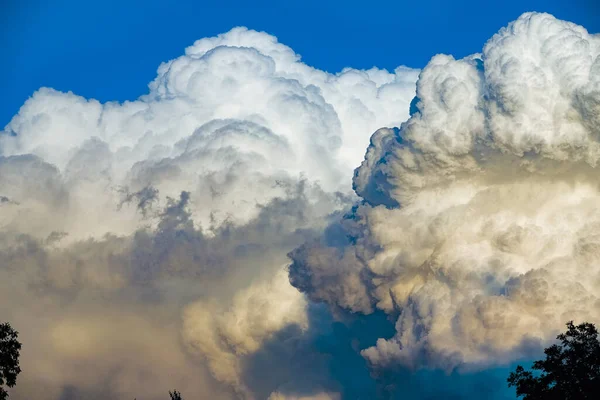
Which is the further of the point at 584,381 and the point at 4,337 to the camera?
the point at 584,381

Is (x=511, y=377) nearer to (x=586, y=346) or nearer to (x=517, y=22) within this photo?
(x=586, y=346)

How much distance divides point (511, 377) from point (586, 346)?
882 cm

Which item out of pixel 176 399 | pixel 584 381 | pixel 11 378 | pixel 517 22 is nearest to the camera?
pixel 11 378

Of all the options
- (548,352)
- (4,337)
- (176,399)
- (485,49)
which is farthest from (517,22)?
(4,337)

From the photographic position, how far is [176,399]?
401 feet

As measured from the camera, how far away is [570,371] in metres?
104

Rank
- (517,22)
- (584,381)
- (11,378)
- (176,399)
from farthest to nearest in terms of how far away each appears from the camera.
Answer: (517,22), (176,399), (584,381), (11,378)

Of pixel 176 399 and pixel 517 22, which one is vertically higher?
pixel 517 22

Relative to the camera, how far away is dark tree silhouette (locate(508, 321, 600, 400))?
10300 cm

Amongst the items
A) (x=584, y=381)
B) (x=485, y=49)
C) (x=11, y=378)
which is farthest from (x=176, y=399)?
(x=485, y=49)

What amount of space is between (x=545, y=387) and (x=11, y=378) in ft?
184

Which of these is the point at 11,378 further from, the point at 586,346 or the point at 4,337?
the point at 586,346

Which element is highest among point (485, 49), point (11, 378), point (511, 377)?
point (485, 49)

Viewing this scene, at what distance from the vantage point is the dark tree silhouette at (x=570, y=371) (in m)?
103
